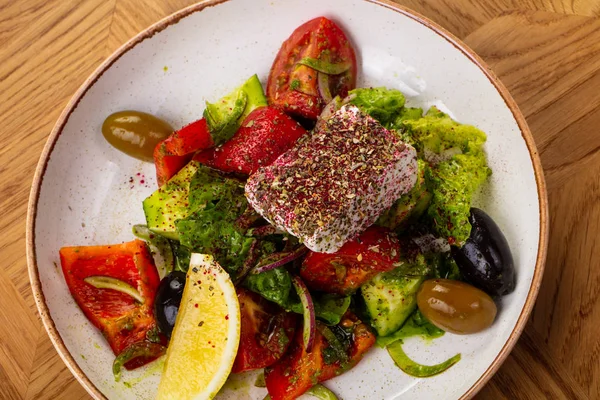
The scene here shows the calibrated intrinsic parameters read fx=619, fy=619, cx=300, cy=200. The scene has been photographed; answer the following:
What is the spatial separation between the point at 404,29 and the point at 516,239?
93cm

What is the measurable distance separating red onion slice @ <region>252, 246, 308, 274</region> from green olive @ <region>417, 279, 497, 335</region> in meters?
0.49

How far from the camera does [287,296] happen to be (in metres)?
2.36

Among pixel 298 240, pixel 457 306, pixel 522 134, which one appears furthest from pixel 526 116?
pixel 298 240

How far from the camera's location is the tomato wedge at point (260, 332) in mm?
2305

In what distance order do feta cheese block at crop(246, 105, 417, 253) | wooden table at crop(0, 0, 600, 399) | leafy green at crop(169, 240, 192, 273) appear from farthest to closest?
leafy green at crop(169, 240, 192, 273) → wooden table at crop(0, 0, 600, 399) → feta cheese block at crop(246, 105, 417, 253)

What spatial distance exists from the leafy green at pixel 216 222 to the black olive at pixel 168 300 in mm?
141

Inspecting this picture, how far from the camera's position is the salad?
7.13ft

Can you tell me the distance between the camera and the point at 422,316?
7.86ft

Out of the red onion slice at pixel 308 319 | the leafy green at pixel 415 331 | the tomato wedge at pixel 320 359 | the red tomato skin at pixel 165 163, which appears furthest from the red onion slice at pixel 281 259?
the red tomato skin at pixel 165 163

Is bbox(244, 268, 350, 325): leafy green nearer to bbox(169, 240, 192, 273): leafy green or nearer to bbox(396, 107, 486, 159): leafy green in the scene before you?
bbox(169, 240, 192, 273): leafy green

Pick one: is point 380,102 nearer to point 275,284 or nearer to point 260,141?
point 260,141

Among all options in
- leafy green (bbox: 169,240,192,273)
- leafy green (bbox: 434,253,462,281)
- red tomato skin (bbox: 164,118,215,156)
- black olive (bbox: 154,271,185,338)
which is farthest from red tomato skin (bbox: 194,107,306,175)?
leafy green (bbox: 434,253,462,281)

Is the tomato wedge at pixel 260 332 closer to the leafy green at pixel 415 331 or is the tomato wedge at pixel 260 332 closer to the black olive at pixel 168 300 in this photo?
the black olive at pixel 168 300

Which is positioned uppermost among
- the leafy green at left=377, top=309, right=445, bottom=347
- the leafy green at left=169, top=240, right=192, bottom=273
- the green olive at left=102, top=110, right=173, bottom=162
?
the green olive at left=102, top=110, right=173, bottom=162
